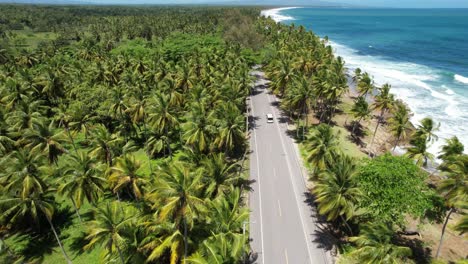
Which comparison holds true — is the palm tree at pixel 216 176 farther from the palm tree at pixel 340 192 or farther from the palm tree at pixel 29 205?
the palm tree at pixel 29 205

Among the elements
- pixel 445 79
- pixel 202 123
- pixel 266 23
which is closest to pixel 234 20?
pixel 266 23

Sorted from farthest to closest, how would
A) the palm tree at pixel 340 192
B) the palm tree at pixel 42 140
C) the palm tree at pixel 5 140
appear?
A: 1. the palm tree at pixel 5 140
2. the palm tree at pixel 42 140
3. the palm tree at pixel 340 192

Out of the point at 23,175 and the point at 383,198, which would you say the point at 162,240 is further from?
the point at 383,198

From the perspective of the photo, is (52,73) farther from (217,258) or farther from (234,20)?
(234,20)

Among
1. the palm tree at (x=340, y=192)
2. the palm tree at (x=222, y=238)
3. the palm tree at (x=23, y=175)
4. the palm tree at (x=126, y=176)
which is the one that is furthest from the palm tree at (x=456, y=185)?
the palm tree at (x=23, y=175)

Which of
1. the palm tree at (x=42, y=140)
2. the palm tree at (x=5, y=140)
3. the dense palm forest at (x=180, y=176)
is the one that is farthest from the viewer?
the palm tree at (x=5, y=140)

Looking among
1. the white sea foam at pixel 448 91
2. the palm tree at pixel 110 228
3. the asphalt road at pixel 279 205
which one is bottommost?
the asphalt road at pixel 279 205

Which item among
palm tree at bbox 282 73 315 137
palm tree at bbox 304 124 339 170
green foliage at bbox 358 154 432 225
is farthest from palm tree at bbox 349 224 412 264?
palm tree at bbox 282 73 315 137

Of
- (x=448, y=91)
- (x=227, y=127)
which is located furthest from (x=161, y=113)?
(x=448, y=91)
